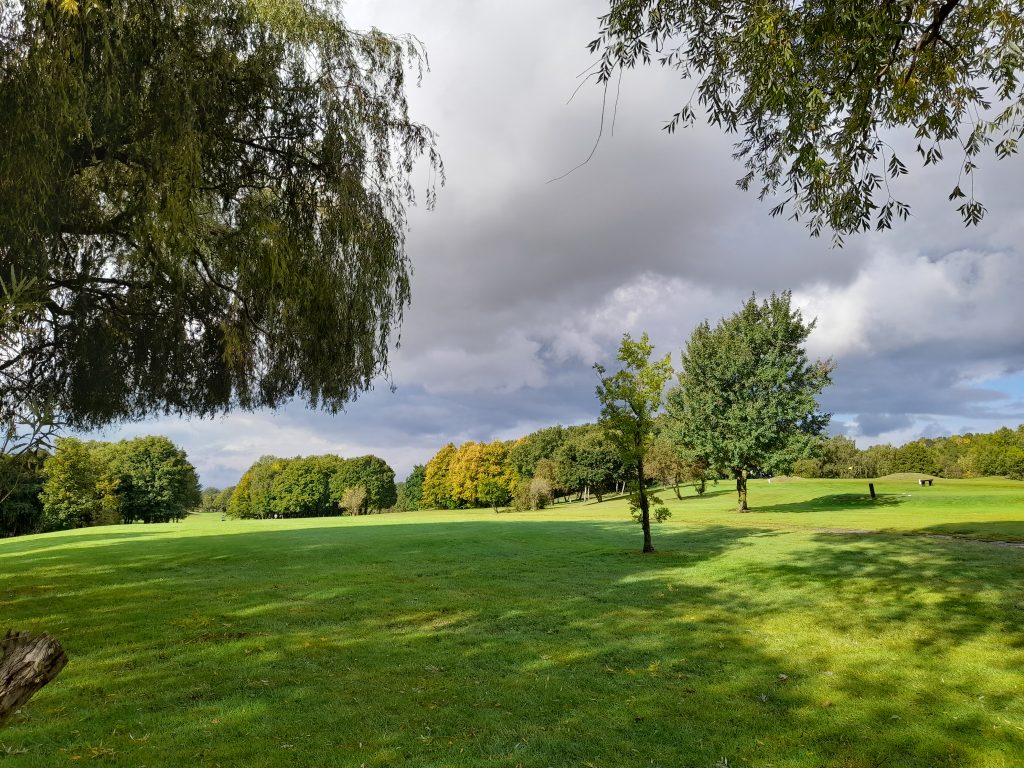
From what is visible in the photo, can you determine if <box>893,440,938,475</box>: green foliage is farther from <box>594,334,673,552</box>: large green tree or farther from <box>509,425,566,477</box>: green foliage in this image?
<box>594,334,673,552</box>: large green tree

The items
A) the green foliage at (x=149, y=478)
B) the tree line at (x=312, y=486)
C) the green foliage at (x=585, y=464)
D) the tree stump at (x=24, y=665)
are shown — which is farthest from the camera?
the tree line at (x=312, y=486)

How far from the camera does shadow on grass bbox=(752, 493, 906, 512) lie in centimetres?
3869

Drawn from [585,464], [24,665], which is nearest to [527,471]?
[585,464]

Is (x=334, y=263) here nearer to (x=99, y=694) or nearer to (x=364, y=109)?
(x=364, y=109)

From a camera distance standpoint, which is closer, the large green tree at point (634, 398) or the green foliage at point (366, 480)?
the large green tree at point (634, 398)

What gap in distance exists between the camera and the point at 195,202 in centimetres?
923

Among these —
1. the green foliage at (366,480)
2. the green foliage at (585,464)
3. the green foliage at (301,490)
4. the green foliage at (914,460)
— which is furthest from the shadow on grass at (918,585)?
the green foliage at (301,490)

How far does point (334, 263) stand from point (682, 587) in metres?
10.5

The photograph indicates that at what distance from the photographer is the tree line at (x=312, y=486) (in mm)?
93938

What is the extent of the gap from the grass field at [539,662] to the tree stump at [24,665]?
3.11 meters

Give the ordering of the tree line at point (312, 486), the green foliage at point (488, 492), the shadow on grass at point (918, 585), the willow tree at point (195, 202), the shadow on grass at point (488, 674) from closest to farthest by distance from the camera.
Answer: the shadow on grass at point (488, 674), the willow tree at point (195, 202), the shadow on grass at point (918, 585), the green foliage at point (488, 492), the tree line at point (312, 486)

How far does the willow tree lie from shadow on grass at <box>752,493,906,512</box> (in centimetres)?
3624

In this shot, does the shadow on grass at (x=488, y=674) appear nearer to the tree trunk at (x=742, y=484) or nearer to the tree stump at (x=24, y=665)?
the tree stump at (x=24, y=665)

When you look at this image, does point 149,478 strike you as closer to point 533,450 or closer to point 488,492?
point 488,492
